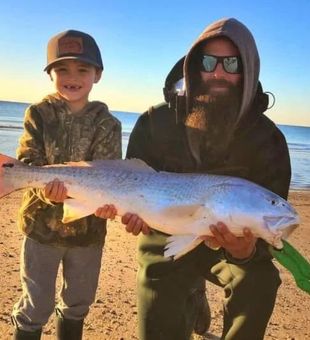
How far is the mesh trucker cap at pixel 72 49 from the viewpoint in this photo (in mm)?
4516

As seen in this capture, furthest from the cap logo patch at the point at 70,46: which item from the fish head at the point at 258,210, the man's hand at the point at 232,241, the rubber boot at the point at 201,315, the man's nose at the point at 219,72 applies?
the rubber boot at the point at 201,315

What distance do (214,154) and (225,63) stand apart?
79 centimetres

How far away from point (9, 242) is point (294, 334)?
3.79 m

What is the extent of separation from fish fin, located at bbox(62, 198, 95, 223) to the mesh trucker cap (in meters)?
1.19

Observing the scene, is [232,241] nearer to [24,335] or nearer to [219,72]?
[219,72]

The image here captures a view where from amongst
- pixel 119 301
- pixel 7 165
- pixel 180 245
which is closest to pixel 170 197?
pixel 180 245

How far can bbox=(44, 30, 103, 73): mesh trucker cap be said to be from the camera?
4.52 m

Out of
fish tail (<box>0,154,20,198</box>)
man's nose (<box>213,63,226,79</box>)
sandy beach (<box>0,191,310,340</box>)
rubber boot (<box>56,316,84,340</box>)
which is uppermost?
man's nose (<box>213,63,226,79</box>)

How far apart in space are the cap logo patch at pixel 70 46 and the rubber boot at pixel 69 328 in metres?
2.19

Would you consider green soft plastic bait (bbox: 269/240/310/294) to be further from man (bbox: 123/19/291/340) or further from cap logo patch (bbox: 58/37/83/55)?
cap logo patch (bbox: 58/37/83/55)

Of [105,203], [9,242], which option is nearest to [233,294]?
[105,203]

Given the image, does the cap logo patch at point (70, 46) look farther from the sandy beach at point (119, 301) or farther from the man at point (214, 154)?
the sandy beach at point (119, 301)

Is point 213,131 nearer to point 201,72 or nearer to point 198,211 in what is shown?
point 201,72

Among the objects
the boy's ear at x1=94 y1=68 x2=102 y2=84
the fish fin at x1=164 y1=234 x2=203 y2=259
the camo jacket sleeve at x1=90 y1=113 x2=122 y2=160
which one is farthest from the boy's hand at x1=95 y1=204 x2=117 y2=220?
the boy's ear at x1=94 y1=68 x2=102 y2=84
